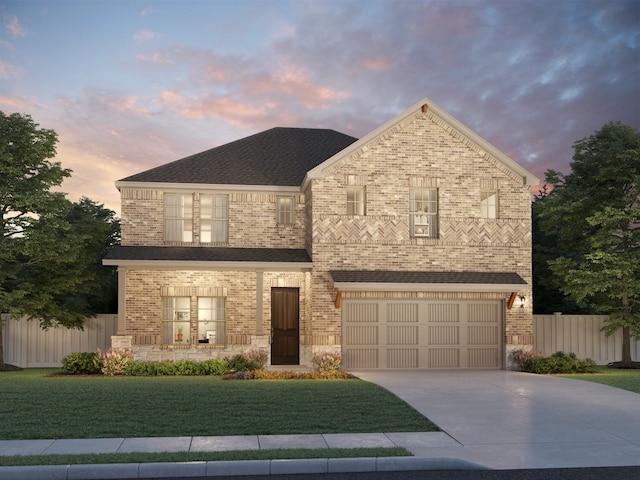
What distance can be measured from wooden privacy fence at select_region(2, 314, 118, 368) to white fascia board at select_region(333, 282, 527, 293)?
30.0 feet

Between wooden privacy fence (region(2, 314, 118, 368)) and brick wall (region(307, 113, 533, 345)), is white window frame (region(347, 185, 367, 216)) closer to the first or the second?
brick wall (region(307, 113, 533, 345))

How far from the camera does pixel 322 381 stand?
18453 mm

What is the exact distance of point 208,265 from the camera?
73.7 feet

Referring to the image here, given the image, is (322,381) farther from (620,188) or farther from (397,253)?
(620,188)

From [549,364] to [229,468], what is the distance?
1492 centimetres

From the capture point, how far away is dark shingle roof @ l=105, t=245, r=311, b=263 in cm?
2262

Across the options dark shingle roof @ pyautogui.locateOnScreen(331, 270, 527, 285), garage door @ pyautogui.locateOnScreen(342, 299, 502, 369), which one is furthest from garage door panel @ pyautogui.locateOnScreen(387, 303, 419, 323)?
dark shingle roof @ pyautogui.locateOnScreen(331, 270, 527, 285)

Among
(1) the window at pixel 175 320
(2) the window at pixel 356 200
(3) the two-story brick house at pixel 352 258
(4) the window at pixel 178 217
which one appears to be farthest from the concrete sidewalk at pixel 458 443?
(4) the window at pixel 178 217

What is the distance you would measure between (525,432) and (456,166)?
13.1m

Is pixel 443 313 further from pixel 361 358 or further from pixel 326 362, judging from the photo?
pixel 326 362

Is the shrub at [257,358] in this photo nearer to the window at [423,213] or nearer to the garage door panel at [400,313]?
the garage door panel at [400,313]

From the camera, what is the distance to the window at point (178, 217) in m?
24.7

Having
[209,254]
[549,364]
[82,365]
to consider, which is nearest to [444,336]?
[549,364]

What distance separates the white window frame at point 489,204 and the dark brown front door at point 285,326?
7.01 meters
